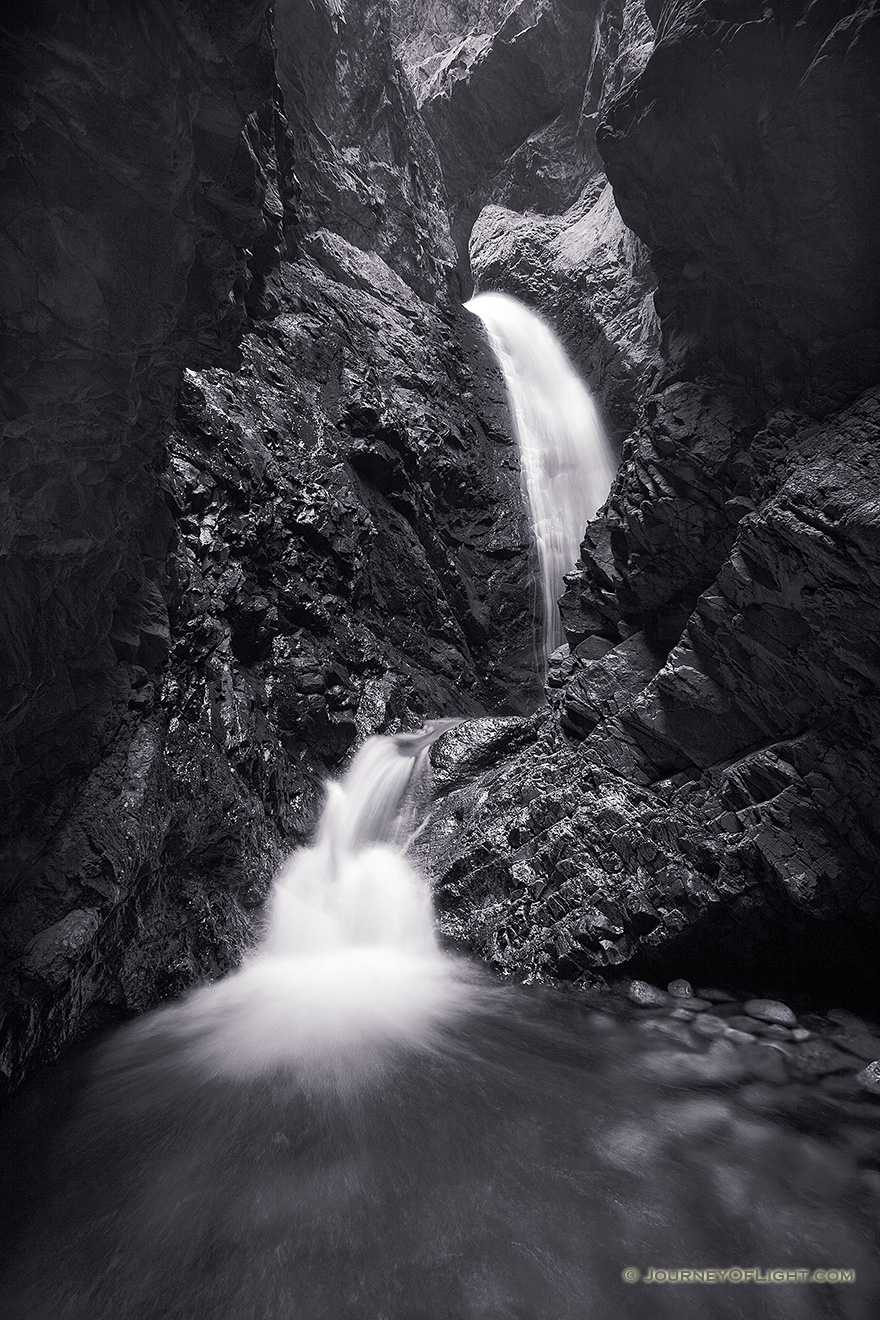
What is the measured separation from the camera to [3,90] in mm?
3721

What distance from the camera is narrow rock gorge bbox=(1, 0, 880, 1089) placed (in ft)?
15.7

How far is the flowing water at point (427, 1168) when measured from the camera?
3.41m

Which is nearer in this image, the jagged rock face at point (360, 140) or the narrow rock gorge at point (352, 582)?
the narrow rock gorge at point (352, 582)

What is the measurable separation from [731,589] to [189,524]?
9.28 m

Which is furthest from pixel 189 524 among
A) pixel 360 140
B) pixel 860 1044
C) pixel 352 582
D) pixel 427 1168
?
pixel 360 140

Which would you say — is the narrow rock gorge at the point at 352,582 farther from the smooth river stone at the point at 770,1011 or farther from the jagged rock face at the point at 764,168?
the smooth river stone at the point at 770,1011

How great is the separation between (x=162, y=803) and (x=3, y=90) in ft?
21.9

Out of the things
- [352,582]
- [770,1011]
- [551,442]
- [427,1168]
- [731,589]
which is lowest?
[770,1011]

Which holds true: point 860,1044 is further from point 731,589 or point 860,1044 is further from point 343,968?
point 343,968

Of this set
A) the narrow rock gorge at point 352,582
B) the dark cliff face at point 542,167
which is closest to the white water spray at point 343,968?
the narrow rock gorge at point 352,582

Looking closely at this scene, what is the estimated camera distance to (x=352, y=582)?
15.4 metres

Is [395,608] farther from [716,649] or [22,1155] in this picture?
[22,1155]

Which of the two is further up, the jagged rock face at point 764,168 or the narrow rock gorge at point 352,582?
the jagged rock face at point 764,168

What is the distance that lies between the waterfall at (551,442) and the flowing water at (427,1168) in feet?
45.6
